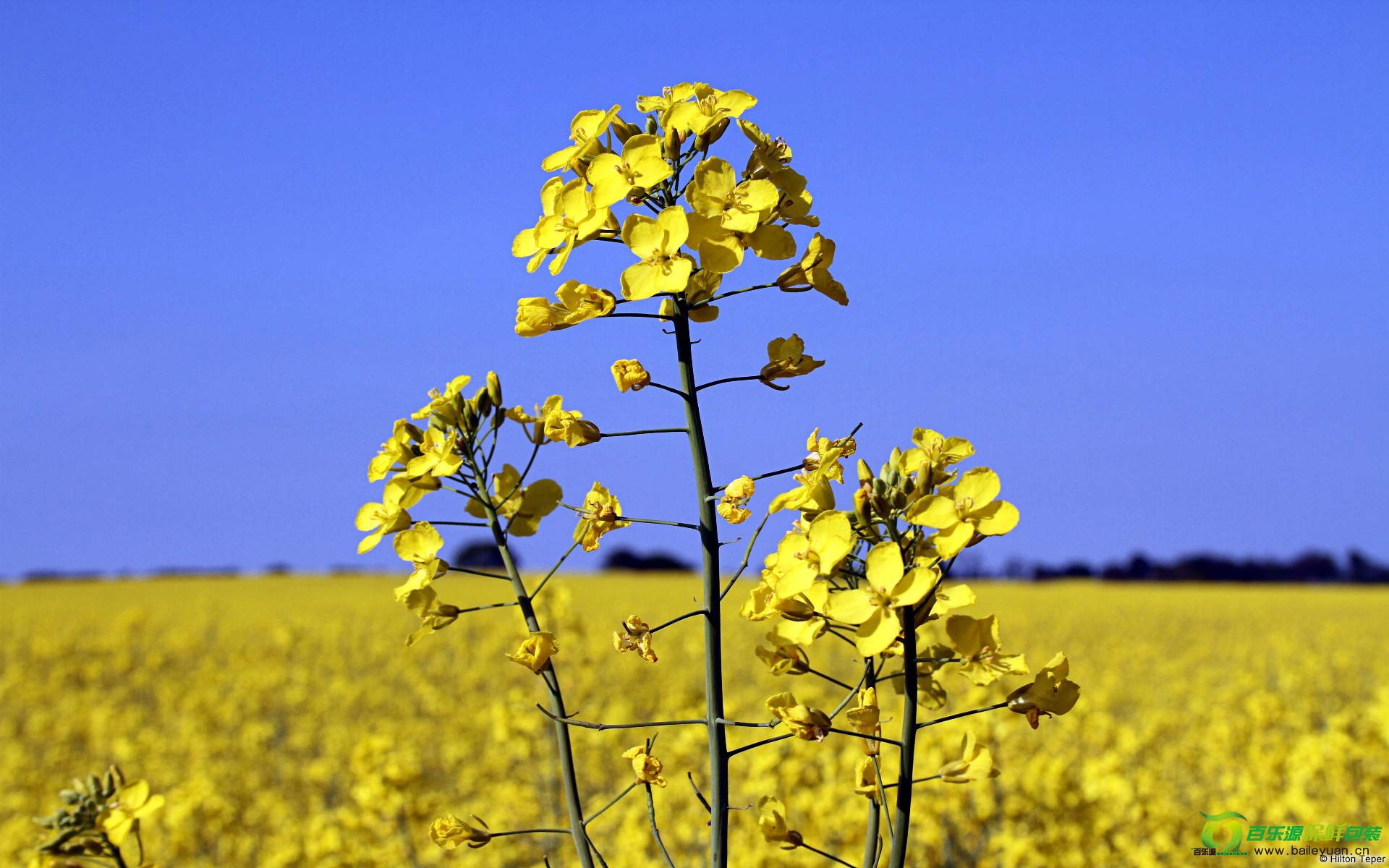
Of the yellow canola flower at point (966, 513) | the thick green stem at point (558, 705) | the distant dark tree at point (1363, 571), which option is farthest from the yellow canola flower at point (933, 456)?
the distant dark tree at point (1363, 571)

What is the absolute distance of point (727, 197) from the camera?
1.47 meters

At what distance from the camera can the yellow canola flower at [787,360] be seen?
157cm

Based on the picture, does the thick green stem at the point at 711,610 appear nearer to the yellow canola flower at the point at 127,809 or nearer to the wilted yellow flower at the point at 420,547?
the wilted yellow flower at the point at 420,547

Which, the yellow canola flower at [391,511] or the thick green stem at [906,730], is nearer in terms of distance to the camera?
the thick green stem at [906,730]

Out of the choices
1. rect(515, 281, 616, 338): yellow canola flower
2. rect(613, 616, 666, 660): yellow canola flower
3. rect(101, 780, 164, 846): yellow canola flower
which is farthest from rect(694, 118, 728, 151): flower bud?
rect(101, 780, 164, 846): yellow canola flower

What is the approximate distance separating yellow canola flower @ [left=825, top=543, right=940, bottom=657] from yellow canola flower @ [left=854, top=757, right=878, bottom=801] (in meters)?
0.28

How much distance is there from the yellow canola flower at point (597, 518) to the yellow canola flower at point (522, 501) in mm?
82

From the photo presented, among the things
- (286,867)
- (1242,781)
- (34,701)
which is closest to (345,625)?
(34,701)

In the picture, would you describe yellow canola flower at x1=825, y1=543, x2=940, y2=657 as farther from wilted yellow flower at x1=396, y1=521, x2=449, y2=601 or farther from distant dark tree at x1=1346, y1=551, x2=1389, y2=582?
distant dark tree at x1=1346, y1=551, x2=1389, y2=582

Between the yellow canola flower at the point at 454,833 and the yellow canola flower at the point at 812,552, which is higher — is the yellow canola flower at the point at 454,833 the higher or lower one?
the lower one

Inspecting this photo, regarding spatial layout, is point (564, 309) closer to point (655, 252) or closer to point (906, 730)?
point (655, 252)

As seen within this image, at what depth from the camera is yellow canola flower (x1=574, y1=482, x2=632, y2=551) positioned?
1.57m

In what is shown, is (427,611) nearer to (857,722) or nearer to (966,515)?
(857,722)

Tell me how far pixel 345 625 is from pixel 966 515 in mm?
20582
